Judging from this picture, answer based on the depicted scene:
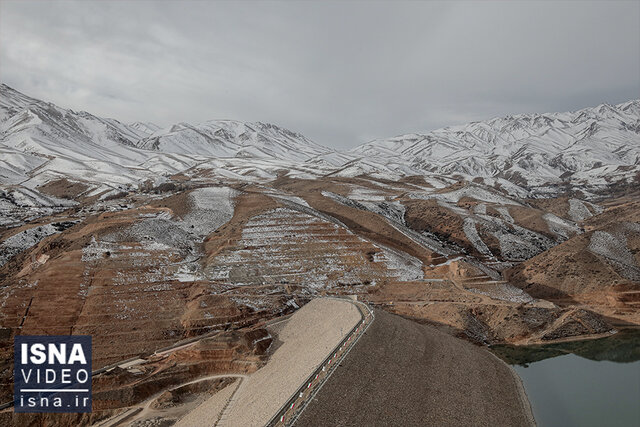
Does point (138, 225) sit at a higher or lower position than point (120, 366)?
higher

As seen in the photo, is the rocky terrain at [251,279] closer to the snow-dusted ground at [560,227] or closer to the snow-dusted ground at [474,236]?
the snow-dusted ground at [474,236]

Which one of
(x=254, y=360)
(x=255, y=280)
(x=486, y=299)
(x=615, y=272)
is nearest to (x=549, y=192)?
(x=615, y=272)

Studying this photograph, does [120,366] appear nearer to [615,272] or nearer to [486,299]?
[486,299]

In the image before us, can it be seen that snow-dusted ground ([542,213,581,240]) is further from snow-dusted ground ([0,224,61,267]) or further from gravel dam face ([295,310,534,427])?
snow-dusted ground ([0,224,61,267])

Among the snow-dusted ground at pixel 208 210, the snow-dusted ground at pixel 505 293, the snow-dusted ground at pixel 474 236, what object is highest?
the snow-dusted ground at pixel 208 210

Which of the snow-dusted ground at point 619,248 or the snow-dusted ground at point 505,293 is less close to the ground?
the snow-dusted ground at point 619,248

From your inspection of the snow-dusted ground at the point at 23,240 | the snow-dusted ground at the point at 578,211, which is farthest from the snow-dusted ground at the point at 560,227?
the snow-dusted ground at the point at 23,240

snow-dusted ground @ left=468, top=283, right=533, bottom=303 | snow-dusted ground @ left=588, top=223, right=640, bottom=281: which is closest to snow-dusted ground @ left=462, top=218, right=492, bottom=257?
snow-dusted ground @ left=588, top=223, right=640, bottom=281

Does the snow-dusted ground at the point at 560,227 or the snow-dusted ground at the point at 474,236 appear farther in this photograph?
the snow-dusted ground at the point at 560,227
